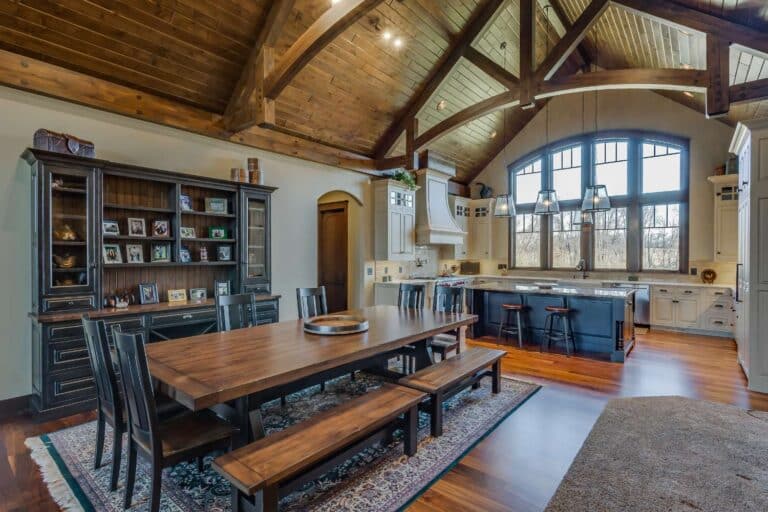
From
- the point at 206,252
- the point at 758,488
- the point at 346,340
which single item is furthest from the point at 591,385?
the point at 206,252

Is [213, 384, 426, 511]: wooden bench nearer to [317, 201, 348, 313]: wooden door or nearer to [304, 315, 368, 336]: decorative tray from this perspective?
[304, 315, 368, 336]: decorative tray

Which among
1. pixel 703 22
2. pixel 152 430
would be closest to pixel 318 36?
pixel 152 430

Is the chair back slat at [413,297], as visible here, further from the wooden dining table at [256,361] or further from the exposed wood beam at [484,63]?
the exposed wood beam at [484,63]

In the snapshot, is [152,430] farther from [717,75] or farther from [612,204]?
[612,204]

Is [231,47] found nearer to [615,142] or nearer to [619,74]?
[619,74]

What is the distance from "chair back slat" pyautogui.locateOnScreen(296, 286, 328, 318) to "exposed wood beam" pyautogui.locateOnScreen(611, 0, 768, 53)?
16.1 feet

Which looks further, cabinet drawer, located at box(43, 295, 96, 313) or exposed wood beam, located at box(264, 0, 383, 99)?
exposed wood beam, located at box(264, 0, 383, 99)

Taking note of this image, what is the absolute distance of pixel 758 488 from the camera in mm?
2430

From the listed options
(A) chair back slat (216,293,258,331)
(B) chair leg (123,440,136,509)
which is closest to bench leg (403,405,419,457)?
(B) chair leg (123,440,136,509)

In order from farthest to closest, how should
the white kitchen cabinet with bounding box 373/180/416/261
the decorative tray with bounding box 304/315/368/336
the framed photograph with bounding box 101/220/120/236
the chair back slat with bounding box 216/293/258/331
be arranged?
the white kitchen cabinet with bounding box 373/180/416/261 < the framed photograph with bounding box 101/220/120/236 < the chair back slat with bounding box 216/293/258/331 < the decorative tray with bounding box 304/315/368/336

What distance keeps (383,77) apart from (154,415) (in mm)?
5402

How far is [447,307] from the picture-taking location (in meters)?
4.47

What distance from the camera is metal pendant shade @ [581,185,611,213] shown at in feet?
16.6

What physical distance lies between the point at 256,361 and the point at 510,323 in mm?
4861
